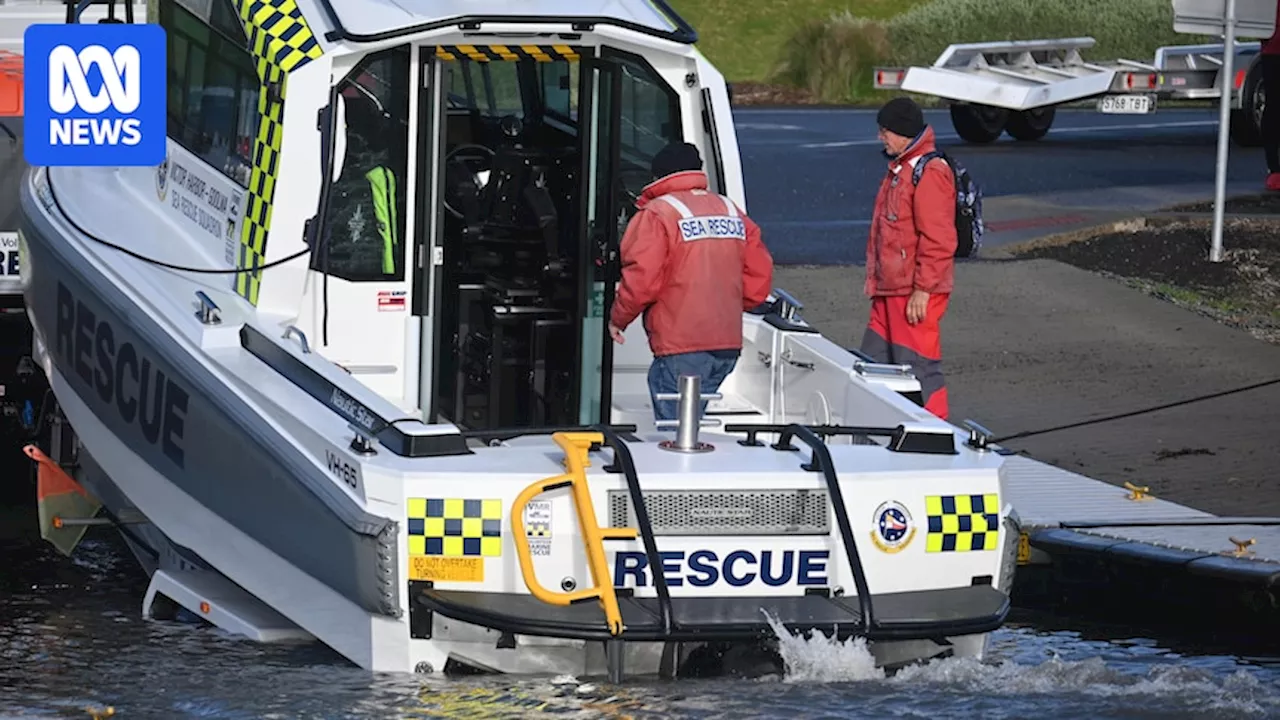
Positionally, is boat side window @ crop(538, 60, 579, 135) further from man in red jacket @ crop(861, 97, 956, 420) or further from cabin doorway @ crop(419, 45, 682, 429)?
man in red jacket @ crop(861, 97, 956, 420)

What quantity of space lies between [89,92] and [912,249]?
140 inches

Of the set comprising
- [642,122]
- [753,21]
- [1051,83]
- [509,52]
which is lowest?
[1051,83]

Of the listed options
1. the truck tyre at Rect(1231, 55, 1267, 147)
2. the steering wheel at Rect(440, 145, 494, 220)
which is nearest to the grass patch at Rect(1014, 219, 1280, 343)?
the truck tyre at Rect(1231, 55, 1267, 147)

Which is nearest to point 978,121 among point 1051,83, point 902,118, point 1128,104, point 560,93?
point 1051,83

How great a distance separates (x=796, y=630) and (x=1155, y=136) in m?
17.9

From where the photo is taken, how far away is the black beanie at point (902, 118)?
33.5 ft

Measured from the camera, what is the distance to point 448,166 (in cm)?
957

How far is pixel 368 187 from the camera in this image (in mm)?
8938

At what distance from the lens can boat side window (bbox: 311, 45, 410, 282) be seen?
884cm

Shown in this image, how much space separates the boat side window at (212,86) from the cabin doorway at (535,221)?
768 millimetres

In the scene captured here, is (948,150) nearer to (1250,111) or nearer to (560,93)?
(1250,111)

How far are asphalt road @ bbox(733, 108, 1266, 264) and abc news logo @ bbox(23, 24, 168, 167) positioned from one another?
708 cm

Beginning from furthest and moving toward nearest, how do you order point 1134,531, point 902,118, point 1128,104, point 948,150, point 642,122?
point 948,150, point 1128,104, point 902,118, point 1134,531, point 642,122

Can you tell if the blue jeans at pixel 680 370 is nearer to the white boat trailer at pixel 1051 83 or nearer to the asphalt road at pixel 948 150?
the asphalt road at pixel 948 150
